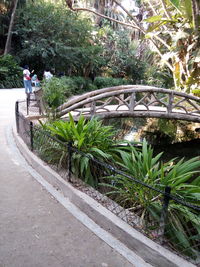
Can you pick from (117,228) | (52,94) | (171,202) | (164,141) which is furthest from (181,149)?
(117,228)

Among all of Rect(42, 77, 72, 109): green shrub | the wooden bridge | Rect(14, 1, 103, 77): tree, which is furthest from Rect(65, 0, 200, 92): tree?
Rect(14, 1, 103, 77): tree

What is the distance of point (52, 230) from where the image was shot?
2.96m

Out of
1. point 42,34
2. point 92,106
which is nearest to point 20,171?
point 92,106

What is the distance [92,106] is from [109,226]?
17.6 feet

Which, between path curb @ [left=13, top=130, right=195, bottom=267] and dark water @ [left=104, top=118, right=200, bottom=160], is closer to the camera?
path curb @ [left=13, top=130, right=195, bottom=267]

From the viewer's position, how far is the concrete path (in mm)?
2488

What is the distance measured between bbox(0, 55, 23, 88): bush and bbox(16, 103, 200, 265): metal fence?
14823mm

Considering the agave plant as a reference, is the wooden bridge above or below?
above

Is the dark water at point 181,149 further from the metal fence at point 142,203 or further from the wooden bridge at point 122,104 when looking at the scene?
the metal fence at point 142,203

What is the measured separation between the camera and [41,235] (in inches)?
112

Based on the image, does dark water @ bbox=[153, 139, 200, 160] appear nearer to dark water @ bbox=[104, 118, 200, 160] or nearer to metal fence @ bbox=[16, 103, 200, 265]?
dark water @ bbox=[104, 118, 200, 160]

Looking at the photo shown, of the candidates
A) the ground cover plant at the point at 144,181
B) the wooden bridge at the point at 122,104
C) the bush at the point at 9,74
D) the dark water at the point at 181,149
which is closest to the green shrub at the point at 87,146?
the ground cover plant at the point at 144,181

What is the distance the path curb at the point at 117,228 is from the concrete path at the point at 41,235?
0.62ft

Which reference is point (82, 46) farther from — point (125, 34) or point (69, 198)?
point (69, 198)
